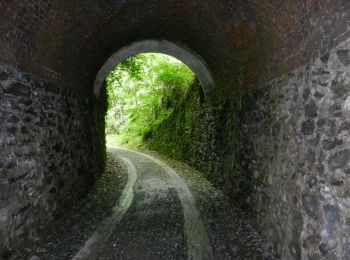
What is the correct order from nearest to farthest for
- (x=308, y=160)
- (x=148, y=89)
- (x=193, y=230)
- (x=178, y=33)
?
(x=308, y=160), (x=193, y=230), (x=178, y=33), (x=148, y=89)

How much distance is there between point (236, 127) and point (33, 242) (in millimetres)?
4606

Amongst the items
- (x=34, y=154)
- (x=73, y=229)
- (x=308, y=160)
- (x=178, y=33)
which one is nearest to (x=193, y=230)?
(x=73, y=229)

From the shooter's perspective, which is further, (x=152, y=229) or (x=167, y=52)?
(x=167, y=52)

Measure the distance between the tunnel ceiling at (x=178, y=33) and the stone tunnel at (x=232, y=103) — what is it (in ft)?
0.08

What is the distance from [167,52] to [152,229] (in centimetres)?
593

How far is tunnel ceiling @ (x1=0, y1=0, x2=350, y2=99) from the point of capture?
377 centimetres

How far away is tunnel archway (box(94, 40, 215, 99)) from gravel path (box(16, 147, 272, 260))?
316 cm

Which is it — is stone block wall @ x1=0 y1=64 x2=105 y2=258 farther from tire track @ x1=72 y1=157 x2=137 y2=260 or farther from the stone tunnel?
tire track @ x1=72 y1=157 x2=137 y2=260

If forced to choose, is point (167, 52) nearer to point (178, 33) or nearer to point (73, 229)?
point (178, 33)

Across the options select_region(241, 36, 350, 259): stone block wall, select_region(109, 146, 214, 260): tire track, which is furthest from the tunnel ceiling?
select_region(109, 146, 214, 260): tire track

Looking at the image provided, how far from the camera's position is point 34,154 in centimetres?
493

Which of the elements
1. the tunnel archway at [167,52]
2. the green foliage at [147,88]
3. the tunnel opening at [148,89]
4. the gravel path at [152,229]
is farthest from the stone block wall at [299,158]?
the green foliage at [147,88]

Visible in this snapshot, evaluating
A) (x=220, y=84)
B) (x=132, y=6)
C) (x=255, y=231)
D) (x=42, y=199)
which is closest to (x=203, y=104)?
(x=220, y=84)

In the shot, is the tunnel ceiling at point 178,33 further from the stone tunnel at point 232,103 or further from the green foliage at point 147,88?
the green foliage at point 147,88
